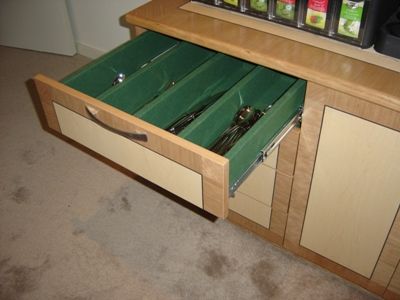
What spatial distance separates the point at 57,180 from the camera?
161 cm

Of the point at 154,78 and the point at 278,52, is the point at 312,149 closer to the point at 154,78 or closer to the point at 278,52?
the point at 278,52

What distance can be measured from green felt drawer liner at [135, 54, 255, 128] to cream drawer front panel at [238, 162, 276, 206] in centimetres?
24

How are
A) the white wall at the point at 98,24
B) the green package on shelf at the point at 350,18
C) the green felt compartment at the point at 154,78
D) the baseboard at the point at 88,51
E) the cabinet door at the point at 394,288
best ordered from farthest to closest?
1. the baseboard at the point at 88,51
2. the white wall at the point at 98,24
3. the cabinet door at the point at 394,288
4. the green felt compartment at the point at 154,78
5. the green package on shelf at the point at 350,18

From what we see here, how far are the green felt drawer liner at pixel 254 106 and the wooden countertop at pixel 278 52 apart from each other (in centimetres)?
7

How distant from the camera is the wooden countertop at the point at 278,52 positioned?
82cm

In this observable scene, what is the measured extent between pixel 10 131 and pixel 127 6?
2.26 ft

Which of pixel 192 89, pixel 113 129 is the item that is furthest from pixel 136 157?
pixel 192 89

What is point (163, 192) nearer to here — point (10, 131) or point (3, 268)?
point (3, 268)

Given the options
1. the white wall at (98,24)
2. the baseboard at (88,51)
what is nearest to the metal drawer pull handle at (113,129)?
the white wall at (98,24)

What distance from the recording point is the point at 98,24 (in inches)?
80.7

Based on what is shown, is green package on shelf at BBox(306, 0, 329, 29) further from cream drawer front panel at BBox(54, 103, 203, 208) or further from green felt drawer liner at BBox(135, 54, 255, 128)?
cream drawer front panel at BBox(54, 103, 203, 208)

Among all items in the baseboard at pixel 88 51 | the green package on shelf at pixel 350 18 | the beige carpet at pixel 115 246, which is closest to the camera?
the green package on shelf at pixel 350 18

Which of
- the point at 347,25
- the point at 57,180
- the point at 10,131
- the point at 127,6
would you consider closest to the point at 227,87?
the point at 347,25

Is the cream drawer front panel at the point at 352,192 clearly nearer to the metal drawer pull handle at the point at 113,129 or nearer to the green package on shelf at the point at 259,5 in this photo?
the green package on shelf at the point at 259,5
